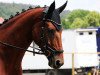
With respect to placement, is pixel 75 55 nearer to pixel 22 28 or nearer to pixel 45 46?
pixel 22 28

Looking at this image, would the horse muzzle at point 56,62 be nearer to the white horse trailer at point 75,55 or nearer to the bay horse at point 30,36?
the bay horse at point 30,36

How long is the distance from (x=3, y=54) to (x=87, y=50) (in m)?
16.6

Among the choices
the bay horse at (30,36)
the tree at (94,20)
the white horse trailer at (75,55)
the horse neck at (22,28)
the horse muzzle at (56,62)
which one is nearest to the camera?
the horse muzzle at (56,62)

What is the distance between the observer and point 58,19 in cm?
532

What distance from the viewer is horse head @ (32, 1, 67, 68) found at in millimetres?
5137

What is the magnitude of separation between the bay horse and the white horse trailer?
13627mm

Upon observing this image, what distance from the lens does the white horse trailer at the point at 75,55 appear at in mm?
19875

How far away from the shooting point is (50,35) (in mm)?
5211

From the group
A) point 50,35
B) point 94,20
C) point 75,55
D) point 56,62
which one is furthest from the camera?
point 94,20

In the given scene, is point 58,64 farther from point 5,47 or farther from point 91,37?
point 91,37

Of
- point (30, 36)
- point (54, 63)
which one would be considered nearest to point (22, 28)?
point (30, 36)

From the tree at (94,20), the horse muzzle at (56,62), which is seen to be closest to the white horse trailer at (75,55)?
the horse muzzle at (56,62)

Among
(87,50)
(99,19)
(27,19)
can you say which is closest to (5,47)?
(27,19)

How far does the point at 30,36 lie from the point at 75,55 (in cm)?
1478
